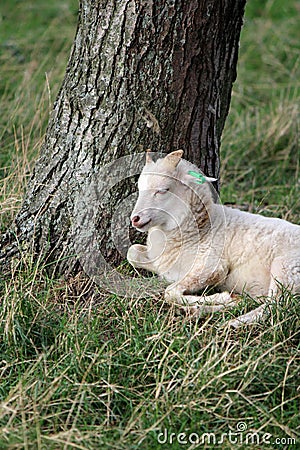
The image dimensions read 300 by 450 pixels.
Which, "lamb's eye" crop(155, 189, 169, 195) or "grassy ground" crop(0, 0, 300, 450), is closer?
"grassy ground" crop(0, 0, 300, 450)

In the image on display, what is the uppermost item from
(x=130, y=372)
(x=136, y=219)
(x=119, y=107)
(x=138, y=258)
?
(x=119, y=107)

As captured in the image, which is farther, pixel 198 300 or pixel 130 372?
pixel 198 300

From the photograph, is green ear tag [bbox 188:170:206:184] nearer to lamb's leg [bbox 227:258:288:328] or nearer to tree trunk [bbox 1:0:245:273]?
tree trunk [bbox 1:0:245:273]

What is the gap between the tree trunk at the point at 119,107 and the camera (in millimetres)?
3488

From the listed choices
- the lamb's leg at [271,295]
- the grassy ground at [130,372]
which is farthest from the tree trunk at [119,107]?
the lamb's leg at [271,295]

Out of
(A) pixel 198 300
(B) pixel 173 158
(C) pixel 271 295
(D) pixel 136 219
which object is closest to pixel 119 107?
(B) pixel 173 158

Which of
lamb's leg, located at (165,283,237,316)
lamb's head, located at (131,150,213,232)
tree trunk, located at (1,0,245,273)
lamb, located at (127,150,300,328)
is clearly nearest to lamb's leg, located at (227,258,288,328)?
lamb, located at (127,150,300,328)

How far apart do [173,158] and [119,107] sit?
0.47 meters

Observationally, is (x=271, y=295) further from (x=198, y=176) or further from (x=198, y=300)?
(x=198, y=176)

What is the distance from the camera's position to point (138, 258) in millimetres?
3441

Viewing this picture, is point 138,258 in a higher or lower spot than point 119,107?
lower

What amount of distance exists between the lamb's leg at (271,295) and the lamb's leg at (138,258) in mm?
525

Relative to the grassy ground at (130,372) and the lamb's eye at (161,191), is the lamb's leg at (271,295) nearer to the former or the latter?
the grassy ground at (130,372)

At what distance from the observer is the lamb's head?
3193 millimetres
